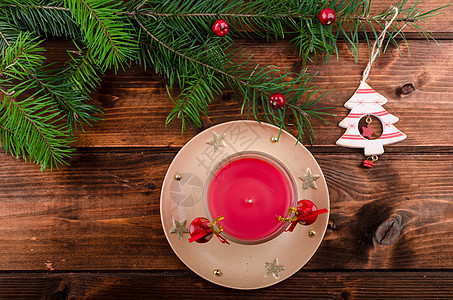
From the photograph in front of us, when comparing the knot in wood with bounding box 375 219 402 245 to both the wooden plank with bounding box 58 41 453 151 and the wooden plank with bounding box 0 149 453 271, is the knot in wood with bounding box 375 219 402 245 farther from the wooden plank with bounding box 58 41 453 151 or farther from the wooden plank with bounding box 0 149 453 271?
the wooden plank with bounding box 58 41 453 151

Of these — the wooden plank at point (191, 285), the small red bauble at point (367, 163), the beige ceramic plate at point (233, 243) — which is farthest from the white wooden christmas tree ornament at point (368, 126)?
the wooden plank at point (191, 285)

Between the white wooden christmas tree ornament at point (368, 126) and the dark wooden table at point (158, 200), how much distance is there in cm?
2

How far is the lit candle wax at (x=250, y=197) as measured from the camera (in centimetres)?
69

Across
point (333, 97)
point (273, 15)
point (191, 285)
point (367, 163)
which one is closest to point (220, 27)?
point (273, 15)

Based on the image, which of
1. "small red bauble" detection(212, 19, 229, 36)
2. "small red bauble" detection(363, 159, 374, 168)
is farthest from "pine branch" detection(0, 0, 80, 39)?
"small red bauble" detection(363, 159, 374, 168)

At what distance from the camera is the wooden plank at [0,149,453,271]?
0.81 meters

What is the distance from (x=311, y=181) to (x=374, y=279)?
0.29m

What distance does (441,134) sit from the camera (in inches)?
31.9

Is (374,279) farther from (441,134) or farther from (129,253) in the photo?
(129,253)

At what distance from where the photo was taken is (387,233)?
31.6 inches

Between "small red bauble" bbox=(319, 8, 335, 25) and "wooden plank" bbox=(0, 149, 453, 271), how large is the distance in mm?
297

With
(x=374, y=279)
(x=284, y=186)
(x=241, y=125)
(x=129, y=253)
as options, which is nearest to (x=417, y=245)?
(x=374, y=279)

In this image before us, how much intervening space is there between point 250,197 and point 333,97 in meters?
0.31

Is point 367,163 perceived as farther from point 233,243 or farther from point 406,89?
point 233,243
